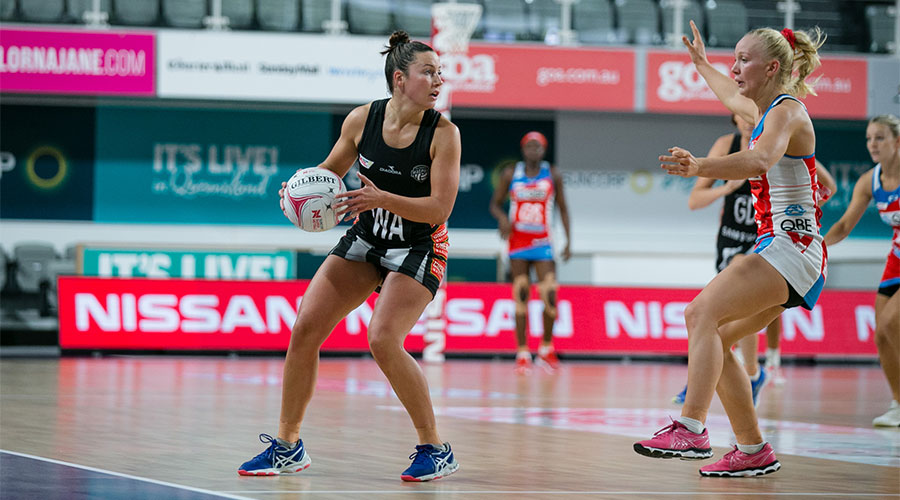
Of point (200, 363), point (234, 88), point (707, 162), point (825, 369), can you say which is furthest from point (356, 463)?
point (234, 88)

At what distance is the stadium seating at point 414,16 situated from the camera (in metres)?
21.8

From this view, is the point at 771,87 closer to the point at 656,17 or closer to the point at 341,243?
the point at 341,243

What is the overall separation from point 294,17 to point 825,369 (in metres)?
10.5

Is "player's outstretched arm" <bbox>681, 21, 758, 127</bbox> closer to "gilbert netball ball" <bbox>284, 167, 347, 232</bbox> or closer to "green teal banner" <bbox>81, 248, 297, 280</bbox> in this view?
"gilbert netball ball" <bbox>284, 167, 347, 232</bbox>

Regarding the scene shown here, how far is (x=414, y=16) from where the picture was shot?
2186 centimetres

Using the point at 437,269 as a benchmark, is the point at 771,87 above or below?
above

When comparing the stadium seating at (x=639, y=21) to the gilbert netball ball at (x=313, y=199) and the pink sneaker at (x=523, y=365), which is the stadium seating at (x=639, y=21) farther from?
the gilbert netball ball at (x=313, y=199)

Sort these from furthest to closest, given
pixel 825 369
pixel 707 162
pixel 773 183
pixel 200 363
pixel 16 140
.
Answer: pixel 16 140, pixel 825 369, pixel 200 363, pixel 773 183, pixel 707 162

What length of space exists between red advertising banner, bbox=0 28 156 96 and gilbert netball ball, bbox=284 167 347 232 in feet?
48.7

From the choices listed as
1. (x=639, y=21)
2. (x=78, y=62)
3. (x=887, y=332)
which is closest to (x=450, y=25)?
(x=78, y=62)

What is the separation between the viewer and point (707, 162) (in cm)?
513

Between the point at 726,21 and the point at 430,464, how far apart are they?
18.1 metres

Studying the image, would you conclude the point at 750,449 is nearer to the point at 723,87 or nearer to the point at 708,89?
the point at 723,87

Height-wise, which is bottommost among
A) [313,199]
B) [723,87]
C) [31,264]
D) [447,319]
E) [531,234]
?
[447,319]
